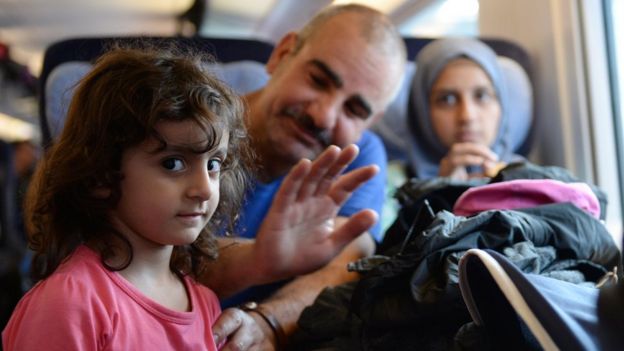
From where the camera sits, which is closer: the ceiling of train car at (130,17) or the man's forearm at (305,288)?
the man's forearm at (305,288)

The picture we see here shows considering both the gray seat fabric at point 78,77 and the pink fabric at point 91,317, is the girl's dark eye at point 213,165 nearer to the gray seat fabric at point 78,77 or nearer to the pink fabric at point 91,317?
the pink fabric at point 91,317

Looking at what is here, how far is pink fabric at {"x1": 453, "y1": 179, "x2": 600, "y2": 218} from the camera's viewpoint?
1005mm

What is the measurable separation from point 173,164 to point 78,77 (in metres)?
0.97

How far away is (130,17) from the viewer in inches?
223

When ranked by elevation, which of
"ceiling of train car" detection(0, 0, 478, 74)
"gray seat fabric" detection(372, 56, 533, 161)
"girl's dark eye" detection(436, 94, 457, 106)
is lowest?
"gray seat fabric" detection(372, 56, 533, 161)

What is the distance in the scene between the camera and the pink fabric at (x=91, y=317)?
64cm

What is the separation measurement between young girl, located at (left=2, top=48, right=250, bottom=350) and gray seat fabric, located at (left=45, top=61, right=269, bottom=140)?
736 millimetres

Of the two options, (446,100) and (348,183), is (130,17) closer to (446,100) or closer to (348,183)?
(446,100)

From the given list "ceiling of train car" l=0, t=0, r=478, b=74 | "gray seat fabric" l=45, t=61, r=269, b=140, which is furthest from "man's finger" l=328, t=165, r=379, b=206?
"ceiling of train car" l=0, t=0, r=478, b=74

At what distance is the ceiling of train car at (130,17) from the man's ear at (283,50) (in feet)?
8.83

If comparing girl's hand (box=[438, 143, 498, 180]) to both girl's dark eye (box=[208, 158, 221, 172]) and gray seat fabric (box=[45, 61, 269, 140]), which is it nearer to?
gray seat fabric (box=[45, 61, 269, 140])

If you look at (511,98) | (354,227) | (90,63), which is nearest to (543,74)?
(511,98)

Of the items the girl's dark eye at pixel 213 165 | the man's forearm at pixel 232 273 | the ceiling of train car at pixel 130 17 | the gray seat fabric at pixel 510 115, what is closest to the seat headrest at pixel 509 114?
the gray seat fabric at pixel 510 115

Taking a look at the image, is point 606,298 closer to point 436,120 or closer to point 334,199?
point 334,199
